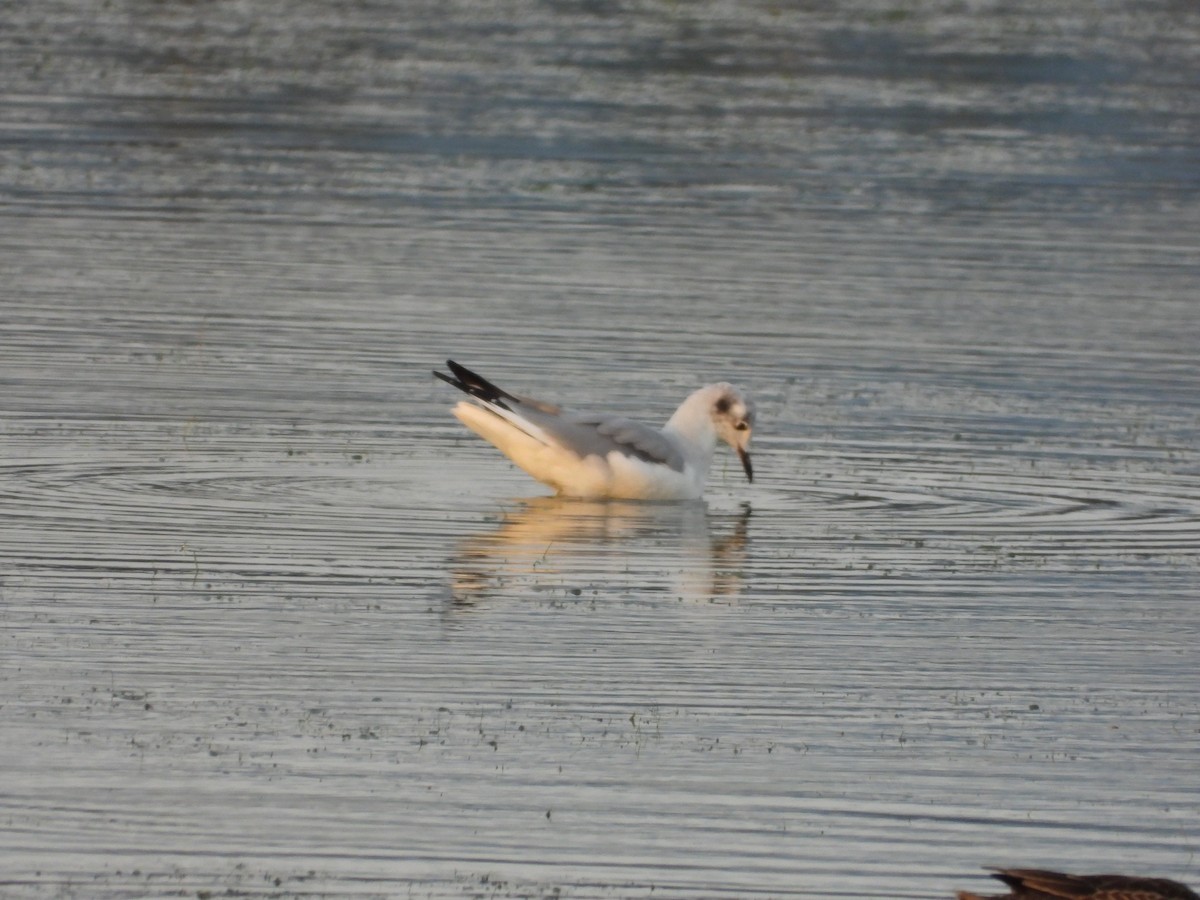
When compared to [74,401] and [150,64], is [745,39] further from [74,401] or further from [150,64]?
[74,401]

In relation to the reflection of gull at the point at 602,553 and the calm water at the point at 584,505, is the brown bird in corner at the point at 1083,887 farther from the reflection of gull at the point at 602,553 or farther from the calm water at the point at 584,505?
the reflection of gull at the point at 602,553

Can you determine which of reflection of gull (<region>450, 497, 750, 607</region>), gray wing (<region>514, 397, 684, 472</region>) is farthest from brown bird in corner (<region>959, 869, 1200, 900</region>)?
gray wing (<region>514, 397, 684, 472</region>)

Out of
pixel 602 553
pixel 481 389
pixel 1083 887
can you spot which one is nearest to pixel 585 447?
pixel 481 389

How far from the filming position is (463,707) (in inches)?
380

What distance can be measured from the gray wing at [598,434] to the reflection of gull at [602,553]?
0.30m

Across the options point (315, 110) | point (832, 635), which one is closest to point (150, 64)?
point (315, 110)

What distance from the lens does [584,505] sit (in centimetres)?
1430

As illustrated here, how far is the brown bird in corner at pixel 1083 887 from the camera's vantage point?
736 cm

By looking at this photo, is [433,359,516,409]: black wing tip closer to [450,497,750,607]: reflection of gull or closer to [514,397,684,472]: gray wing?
[514,397,684,472]: gray wing

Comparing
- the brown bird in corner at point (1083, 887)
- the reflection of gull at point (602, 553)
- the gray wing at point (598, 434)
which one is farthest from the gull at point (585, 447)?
the brown bird in corner at point (1083, 887)

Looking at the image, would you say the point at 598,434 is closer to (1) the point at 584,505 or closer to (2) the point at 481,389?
(1) the point at 584,505

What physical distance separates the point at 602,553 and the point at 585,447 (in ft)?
4.87

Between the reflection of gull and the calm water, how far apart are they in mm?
47

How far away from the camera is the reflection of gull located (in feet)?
39.0
